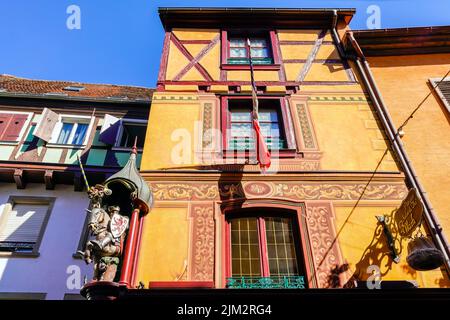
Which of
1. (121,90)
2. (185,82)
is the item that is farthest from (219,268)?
(121,90)

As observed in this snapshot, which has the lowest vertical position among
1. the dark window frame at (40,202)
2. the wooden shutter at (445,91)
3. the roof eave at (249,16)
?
the dark window frame at (40,202)

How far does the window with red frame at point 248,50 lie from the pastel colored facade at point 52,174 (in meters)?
3.30

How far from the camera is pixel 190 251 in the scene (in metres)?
6.89

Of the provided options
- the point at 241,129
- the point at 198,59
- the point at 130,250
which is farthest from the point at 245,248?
the point at 198,59

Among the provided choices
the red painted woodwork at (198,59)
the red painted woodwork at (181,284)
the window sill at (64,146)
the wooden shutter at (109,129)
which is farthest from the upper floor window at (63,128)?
the red painted woodwork at (181,284)

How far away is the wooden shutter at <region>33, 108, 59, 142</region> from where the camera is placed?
10281 mm

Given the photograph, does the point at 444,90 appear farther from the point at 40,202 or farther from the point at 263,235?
the point at 40,202

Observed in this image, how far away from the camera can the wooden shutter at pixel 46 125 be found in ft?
33.7

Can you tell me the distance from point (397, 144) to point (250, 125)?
3547 mm

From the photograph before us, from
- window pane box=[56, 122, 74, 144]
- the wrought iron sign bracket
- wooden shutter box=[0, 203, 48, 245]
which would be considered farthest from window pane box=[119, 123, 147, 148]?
the wrought iron sign bracket

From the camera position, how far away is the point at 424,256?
19.0ft

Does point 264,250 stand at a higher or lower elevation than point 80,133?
lower

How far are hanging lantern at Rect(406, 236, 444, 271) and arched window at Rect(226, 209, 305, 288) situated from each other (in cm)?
190

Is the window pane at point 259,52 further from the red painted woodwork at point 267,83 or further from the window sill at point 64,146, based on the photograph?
the window sill at point 64,146
